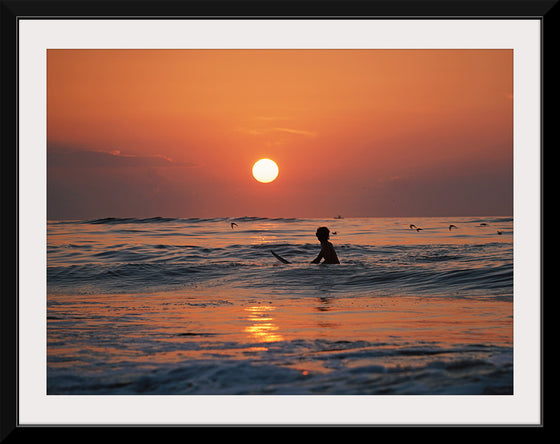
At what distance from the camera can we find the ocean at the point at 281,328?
13.4ft

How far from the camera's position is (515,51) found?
4262 millimetres

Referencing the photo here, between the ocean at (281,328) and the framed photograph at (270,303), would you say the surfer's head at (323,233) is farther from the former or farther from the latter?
the framed photograph at (270,303)

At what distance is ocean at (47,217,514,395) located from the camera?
407cm

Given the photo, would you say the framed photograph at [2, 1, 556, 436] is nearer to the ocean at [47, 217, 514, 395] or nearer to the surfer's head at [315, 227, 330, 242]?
the ocean at [47, 217, 514, 395]

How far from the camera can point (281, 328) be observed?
20.3ft

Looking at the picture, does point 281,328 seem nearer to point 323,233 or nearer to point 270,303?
point 270,303

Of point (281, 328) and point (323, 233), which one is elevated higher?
point (323, 233)

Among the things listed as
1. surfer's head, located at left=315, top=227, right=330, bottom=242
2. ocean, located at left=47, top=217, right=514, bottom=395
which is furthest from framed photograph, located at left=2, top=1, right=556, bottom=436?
surfer's head, located at left=315, top=227, right=330, bottom=242


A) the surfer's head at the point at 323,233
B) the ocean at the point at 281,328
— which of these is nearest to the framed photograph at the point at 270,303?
the ocean at the point at 281,328

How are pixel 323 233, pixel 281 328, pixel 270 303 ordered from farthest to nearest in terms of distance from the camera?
1. pixel 323 233
2. pixel 270 303
3. pixel 281 328

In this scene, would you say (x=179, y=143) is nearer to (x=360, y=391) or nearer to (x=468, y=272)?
(x=468, y=272)

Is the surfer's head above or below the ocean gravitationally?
above

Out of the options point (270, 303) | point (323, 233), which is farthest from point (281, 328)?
point (323, 233)
